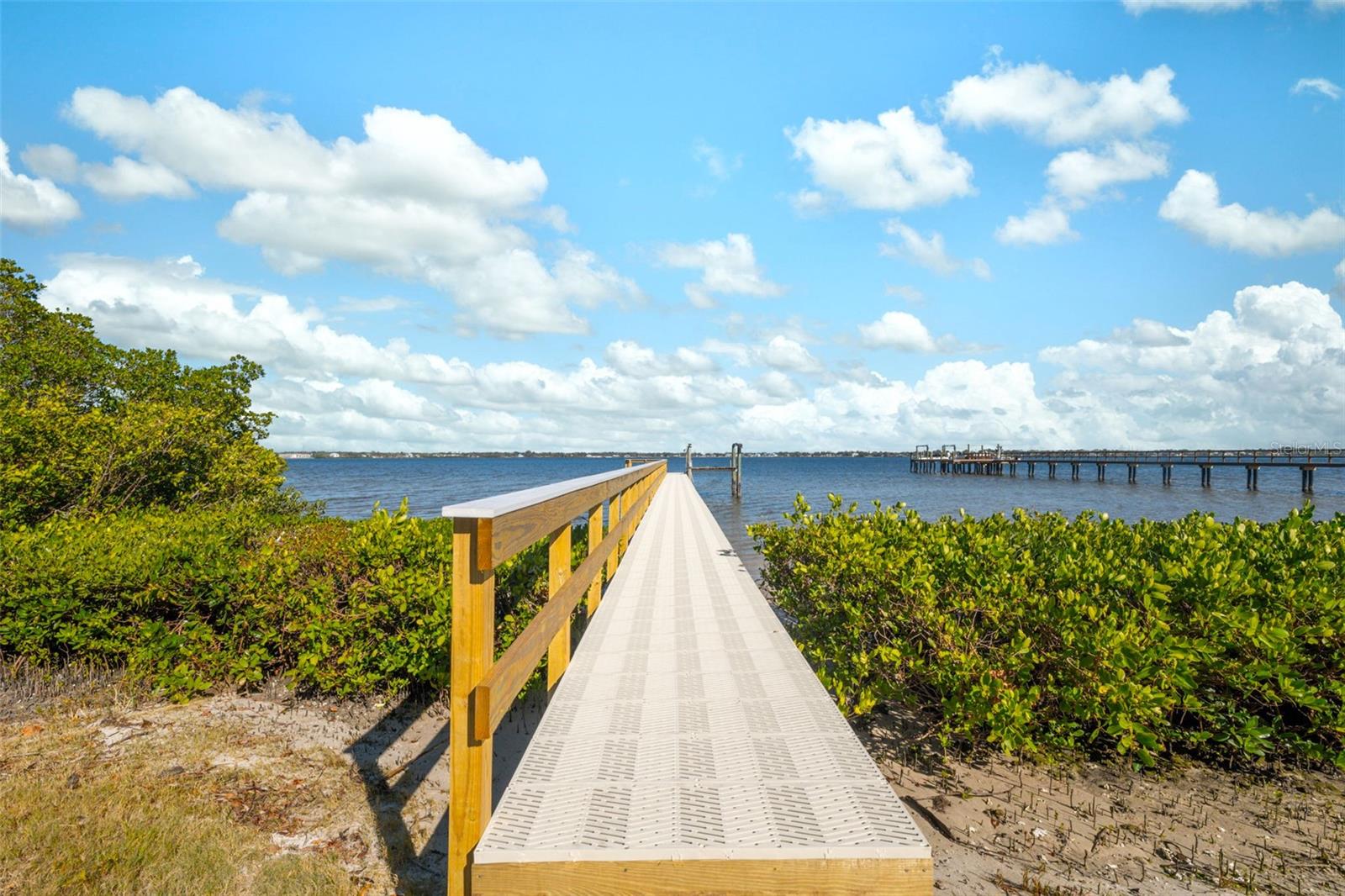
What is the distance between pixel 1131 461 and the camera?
59531mm

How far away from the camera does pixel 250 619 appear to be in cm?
530

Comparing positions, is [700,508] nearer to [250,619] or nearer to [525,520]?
[250,619]

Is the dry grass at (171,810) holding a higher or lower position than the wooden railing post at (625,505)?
lower

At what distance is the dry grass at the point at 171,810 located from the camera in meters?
3.21

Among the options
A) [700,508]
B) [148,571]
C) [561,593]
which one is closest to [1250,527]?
[561,593]

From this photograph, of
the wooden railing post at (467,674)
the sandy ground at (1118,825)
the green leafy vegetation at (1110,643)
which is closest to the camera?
the wooden railing post at (467,674)

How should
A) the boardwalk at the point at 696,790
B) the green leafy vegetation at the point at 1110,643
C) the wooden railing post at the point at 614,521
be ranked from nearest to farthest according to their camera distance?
the boardwalk at the point at 696,790
the green leafy vegetation at the point at 1110,643
the wooden railing post at the point at 614,521

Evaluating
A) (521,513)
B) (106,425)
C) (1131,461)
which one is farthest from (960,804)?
(1131,461)

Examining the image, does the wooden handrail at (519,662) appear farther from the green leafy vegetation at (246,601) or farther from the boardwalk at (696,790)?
the green leafy vegetation at (246,601)

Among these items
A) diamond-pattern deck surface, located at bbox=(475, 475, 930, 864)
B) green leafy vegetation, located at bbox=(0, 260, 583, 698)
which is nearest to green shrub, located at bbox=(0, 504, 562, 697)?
green leafy vegetation, located at bbox=(0, 260, 583, 698)

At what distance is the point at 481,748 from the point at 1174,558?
4577mm

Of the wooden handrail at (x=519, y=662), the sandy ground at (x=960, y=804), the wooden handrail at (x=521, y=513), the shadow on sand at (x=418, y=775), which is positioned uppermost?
the wooden handrail at (x=521, y=513)

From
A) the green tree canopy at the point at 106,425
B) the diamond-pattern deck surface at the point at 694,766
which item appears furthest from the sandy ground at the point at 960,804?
the green tree canopy at the point at 106,425

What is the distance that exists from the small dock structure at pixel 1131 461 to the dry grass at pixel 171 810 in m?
54.1
